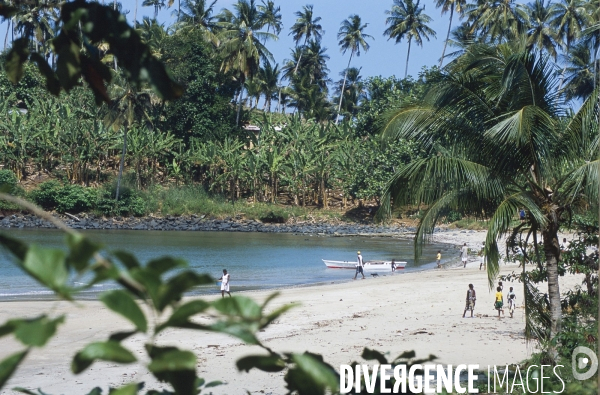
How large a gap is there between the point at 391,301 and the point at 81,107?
38.9m

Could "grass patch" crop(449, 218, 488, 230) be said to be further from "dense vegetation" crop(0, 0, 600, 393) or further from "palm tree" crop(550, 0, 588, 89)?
"palm tree" crop(550, 0, 588, 89)

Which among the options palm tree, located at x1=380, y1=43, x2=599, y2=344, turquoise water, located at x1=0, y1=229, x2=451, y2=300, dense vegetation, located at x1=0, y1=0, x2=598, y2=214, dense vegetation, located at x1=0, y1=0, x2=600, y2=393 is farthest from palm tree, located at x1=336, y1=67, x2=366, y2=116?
palm tree, located at x1=380, y1=43, x2=599, y2=344

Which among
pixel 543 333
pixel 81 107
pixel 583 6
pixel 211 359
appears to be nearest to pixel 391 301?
pixel 211 359

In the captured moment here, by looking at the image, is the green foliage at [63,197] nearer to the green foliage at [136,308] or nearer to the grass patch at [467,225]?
the grass patch at [467,225]

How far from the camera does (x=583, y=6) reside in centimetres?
4791

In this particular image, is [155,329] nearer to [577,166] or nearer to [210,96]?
[577,166]

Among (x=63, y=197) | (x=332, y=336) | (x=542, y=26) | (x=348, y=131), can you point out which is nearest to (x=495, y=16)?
(x=542, y=26)

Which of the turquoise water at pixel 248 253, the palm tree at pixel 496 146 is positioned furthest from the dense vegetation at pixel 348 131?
the turquoise water at pixel 248 253

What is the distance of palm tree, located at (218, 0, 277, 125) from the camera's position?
53219 millimetres

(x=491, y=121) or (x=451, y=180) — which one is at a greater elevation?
(x=491, y=121)

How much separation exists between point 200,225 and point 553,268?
4557 cm

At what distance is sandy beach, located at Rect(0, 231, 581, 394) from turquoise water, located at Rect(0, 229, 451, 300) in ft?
16.6

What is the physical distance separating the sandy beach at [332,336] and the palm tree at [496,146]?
2492mm

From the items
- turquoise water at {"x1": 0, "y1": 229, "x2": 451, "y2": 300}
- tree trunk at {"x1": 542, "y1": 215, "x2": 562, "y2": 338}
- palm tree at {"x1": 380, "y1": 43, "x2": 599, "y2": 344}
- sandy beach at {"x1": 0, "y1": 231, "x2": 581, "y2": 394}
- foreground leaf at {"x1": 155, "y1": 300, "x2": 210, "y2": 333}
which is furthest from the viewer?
turquoise water at {"x1": 0, "y1": 229, "x2": 451, "y2": 300}
